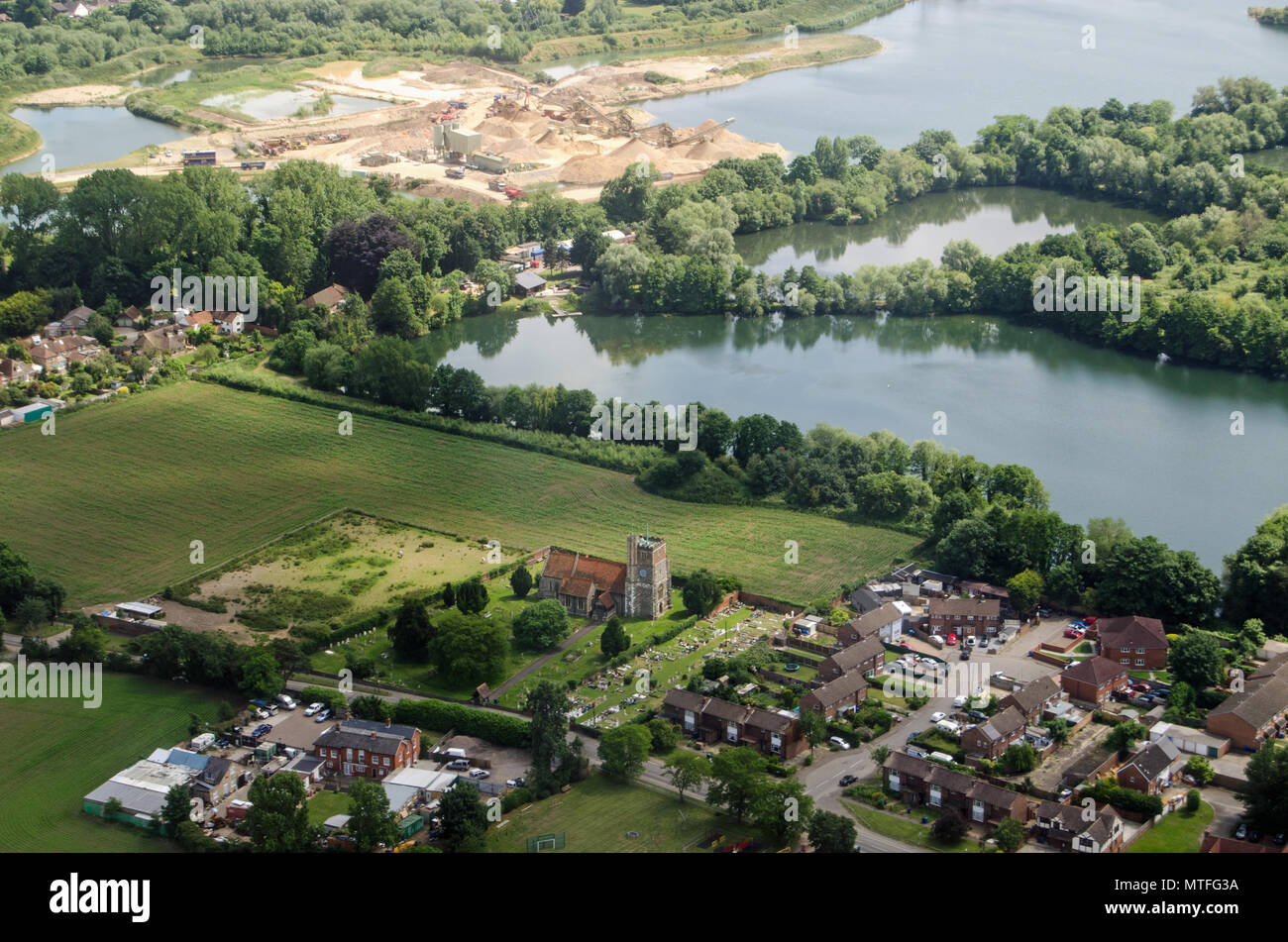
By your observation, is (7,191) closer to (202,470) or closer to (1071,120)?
(202,470)

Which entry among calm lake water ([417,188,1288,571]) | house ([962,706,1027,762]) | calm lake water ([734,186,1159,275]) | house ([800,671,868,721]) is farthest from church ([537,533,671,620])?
calm lake water ([734,186,1159,275])

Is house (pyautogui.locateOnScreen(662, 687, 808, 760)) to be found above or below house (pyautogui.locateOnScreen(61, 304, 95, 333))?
below

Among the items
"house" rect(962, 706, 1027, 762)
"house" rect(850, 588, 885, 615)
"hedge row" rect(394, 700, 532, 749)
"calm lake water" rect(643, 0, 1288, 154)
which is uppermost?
"calm lake water" rect(643, 0, 1288, 154)

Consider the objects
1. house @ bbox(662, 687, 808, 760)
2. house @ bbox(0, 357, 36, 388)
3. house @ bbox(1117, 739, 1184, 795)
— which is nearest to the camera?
house @ bbox(1117, 739, 1184, 795)

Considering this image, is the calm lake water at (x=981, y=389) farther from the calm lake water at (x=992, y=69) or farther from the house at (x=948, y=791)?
the calm lake water at (x=992, y=69)

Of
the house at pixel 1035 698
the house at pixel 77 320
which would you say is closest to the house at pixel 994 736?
the house at pixel 1035 698

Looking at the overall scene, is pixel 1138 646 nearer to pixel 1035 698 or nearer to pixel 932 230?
pixel 1035 698

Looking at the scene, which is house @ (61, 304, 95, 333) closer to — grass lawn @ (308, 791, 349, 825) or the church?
the church

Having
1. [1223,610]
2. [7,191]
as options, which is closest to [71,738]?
[1223,610]

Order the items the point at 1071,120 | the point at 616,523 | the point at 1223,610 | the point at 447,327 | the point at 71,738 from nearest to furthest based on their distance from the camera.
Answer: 1. the point at 71,738
2. the point at 1223,610
3. the point at 616,523
4. the point at 447,327
5. the point at 1071,120
